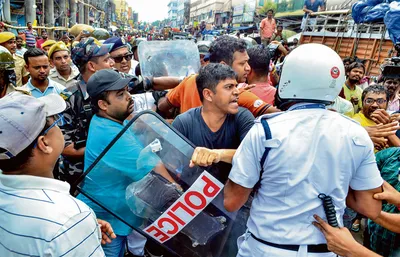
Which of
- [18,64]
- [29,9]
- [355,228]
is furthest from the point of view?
[29,9]

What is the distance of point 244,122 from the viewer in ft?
6.79

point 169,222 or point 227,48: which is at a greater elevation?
point 227,48

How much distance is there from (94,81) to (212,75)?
0.81 meters

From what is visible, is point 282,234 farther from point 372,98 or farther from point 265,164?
point 372,98

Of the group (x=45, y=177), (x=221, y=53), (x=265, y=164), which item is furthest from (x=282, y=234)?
(x=221, y=53)

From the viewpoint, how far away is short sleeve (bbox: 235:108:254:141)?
205 centimetres

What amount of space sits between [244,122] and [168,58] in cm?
148

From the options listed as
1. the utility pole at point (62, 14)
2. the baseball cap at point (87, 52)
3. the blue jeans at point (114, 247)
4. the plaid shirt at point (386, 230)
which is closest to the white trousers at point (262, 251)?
the plaid shirt at point (386, 230)

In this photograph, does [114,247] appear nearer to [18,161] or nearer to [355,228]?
[18,161]

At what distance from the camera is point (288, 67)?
1.42 m

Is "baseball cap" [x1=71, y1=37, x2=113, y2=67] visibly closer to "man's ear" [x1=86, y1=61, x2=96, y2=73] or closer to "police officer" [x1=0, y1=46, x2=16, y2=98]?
"man's ear" [x1=86, y1=61, x2=96, y2=73]

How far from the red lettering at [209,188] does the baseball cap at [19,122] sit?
0.89 m

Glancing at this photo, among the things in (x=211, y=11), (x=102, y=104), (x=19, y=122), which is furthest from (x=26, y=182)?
(x=211, y=11)

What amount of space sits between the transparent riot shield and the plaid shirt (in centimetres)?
105
